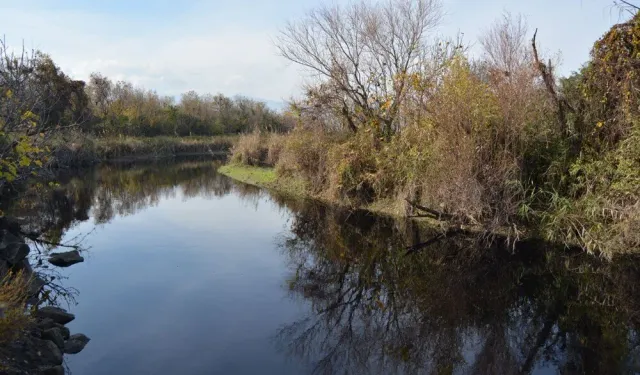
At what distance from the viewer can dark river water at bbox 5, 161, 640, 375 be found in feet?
19.9

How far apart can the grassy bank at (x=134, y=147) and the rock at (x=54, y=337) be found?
2145cm

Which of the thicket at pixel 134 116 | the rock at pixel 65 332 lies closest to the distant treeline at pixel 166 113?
the thicket at pixel 134 116

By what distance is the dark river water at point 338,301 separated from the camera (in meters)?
6.07

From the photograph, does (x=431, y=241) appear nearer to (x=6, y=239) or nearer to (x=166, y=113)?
(x=6, y=239)

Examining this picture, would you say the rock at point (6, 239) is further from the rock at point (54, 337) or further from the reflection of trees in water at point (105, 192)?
the rock at point (54, 337)

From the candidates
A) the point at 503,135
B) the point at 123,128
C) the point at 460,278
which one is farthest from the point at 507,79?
the point at 123,128

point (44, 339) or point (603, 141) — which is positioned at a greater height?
point (603, 141)

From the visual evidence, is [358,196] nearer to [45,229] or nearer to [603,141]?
[603,141]

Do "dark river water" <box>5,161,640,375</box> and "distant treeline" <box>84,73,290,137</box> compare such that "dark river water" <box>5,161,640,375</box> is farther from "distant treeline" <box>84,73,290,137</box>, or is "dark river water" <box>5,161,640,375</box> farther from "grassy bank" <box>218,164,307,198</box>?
"distant treeline" <box>84,73,290,137</box>

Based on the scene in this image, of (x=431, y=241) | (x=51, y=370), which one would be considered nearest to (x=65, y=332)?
(x=51, y=370)

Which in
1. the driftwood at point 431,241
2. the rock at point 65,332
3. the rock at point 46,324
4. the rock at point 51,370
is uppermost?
the driftwood at point 431,241

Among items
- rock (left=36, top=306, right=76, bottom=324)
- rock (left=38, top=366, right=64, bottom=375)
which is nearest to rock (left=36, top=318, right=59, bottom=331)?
rock (left=36, top=306, right=76, bottom=324)

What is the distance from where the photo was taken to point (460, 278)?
9102 millimetres

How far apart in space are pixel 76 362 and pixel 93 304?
215 cm
